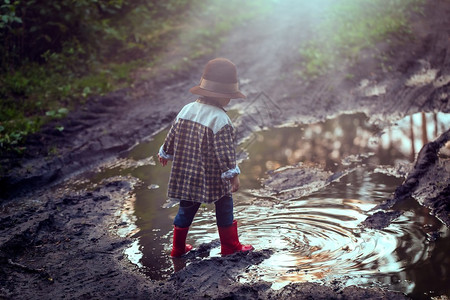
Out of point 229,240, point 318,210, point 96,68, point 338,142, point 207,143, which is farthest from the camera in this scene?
point 96,68

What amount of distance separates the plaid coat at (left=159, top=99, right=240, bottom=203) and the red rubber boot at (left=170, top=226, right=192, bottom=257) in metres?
0.33

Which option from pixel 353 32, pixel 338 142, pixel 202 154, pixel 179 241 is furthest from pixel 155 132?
pixel 353 32

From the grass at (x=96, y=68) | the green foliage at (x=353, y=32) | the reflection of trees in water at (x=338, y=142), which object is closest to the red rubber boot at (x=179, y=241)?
the reflection of trees in water at (x=338, y=142)

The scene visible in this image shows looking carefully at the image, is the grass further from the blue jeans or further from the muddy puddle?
the blue jeans

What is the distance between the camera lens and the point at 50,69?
9555mm

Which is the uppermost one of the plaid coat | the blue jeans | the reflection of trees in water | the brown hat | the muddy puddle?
the brown hat

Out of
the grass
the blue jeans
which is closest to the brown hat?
the blue jeans

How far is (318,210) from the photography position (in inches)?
195

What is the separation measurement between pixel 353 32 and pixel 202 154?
726cm

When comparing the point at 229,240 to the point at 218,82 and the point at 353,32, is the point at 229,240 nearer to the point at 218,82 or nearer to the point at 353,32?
the point at 218,82

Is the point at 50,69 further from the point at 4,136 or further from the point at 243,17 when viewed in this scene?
the point at 243,17

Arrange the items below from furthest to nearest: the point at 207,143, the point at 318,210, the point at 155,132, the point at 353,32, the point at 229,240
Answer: the point at 353,32
the point at 155,132
the point at 318,210
the point at 229,240
the point at 207,143

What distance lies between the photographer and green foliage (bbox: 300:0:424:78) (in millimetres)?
9555

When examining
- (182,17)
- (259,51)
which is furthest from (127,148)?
(182,17)
